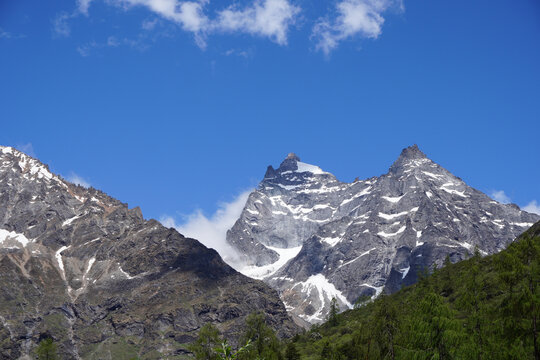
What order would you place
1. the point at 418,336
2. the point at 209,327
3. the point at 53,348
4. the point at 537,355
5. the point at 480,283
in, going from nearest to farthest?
the point at 537,355
the point at 418,336
the point at 480,283
the point at 209,327
the point at 53,348

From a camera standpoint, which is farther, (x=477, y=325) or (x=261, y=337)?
(x=261, y=337)

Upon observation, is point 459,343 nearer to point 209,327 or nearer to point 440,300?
point 440,300

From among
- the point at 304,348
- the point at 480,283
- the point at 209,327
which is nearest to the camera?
the point at 480,283

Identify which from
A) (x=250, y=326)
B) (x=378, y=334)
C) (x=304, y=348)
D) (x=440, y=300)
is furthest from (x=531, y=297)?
(x=304, y=348)

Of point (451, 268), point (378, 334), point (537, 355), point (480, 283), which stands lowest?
point (537, 355)

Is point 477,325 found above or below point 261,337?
below

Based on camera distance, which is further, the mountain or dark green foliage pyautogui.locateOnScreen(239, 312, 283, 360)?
dark green foliage pyautogui.locateOnScreen(239, 312, 283, 360)

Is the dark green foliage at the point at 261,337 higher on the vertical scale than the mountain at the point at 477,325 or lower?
higher

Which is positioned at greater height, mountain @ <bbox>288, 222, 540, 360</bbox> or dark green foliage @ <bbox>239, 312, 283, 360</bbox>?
dark green foliage @ <bbox>239, 312, 283, 360</bbox>

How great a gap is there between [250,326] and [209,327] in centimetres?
791

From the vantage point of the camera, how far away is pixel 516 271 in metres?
54.2

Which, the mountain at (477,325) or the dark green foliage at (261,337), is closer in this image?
the mountain at (477,325)

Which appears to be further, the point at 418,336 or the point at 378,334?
the point at 378,334

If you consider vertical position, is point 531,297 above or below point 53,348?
below
